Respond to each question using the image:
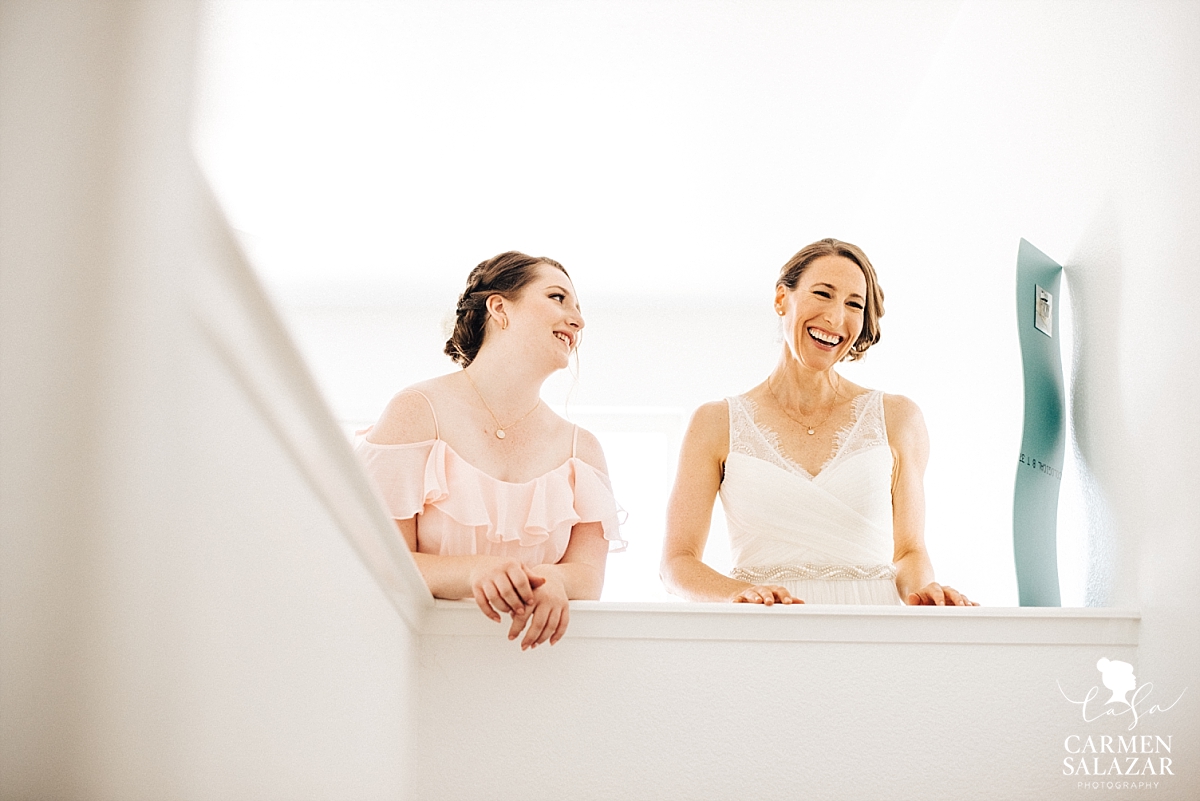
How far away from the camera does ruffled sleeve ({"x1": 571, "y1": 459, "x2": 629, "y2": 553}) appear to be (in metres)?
2.14

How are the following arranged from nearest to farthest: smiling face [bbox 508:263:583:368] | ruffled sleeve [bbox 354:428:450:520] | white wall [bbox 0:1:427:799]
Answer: white wall [bbox 0:1:427:799], ruffled sleeve [bbox 354:428:450:520], smiling face [bbox 508:263:583:368]

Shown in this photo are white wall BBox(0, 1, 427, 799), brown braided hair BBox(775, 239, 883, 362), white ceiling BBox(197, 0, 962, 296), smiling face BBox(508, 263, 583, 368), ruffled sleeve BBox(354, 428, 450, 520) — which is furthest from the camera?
white ceiling BBox(197, 0, 962, 296)

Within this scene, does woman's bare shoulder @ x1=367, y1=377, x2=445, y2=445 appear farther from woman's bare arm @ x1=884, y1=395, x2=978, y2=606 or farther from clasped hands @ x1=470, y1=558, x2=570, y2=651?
woman's bare arm @ x1=884, y1=395, x2=978, y2=606

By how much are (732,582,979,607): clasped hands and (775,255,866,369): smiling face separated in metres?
0.70

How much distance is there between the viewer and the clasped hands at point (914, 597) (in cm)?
186

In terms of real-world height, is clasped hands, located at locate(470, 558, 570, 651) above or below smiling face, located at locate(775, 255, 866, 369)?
below

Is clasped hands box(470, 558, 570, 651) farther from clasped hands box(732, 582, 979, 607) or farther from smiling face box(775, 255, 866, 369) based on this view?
smiling face box(775, 255, 866, 369)

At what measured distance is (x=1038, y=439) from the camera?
7.32 ft

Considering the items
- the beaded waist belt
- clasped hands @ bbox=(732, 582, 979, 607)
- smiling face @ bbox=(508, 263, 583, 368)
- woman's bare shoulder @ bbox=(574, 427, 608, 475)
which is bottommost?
clasped hands @ bbox=(732, 582, 979, 607)

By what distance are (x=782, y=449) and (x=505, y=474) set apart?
669 mm

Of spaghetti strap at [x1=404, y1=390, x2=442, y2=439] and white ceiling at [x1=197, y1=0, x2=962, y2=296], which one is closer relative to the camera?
spaghetti strap at [x1=404, y1=390, x2=442, y2=439]

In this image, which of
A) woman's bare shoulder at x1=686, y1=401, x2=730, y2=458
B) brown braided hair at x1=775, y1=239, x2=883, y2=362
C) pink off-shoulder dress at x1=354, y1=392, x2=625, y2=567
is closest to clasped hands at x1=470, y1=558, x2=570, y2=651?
pink off-shoulder dress at x1=354, y1=392, x2=625, y2=567

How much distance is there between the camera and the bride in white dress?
233 cm

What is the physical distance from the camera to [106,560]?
0.75 metres
